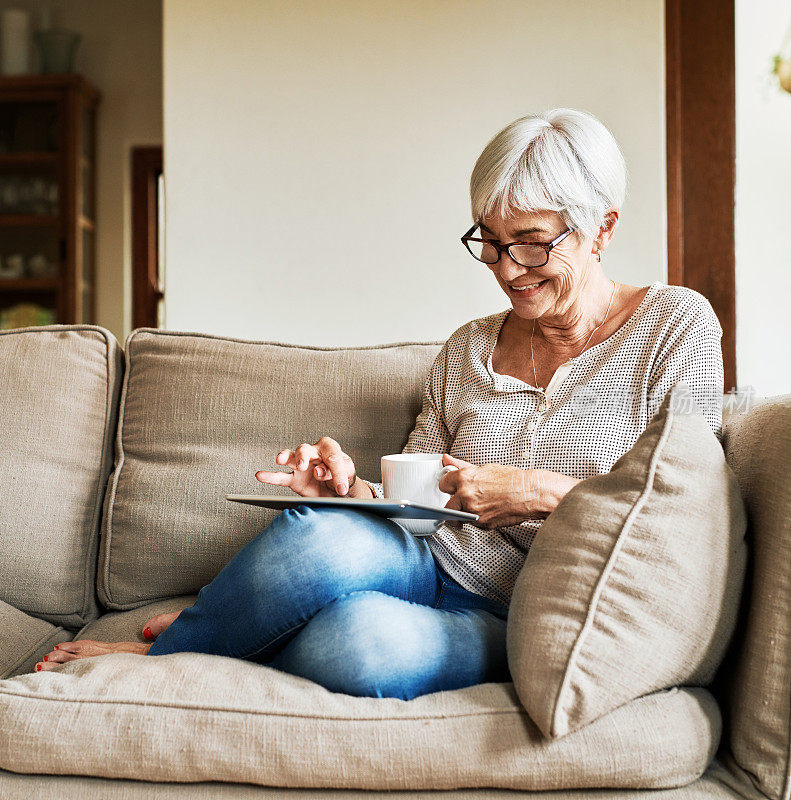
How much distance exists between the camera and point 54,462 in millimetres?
1520

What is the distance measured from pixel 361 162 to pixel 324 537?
1675 mm

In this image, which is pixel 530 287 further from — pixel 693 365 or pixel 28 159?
pixel 28 159

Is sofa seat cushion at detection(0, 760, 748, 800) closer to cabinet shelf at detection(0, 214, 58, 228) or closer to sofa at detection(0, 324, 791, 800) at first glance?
sofa at detection(0, 324, 791, 800)

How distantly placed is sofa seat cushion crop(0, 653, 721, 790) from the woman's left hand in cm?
31

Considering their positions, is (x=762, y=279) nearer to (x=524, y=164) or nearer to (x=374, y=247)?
(x=374, y=247)

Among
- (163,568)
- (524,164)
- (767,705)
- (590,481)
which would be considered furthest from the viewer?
(163,568)

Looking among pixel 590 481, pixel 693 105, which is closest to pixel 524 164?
pixel 590 481

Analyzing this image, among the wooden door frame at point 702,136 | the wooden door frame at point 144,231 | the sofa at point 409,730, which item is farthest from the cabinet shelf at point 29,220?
the sofa at point 409,730

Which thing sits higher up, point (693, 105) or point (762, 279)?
point (693, 105)

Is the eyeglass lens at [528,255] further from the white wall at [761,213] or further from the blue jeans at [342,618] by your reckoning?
the white wall at [761,213]

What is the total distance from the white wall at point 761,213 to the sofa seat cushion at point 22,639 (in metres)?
1.93

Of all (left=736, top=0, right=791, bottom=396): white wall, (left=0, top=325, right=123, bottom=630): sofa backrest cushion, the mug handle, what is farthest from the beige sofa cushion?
(left=736, top=0, right=791, bottom=396): white wall

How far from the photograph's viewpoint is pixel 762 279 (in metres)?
2.44

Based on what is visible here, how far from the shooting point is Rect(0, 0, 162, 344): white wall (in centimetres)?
440
